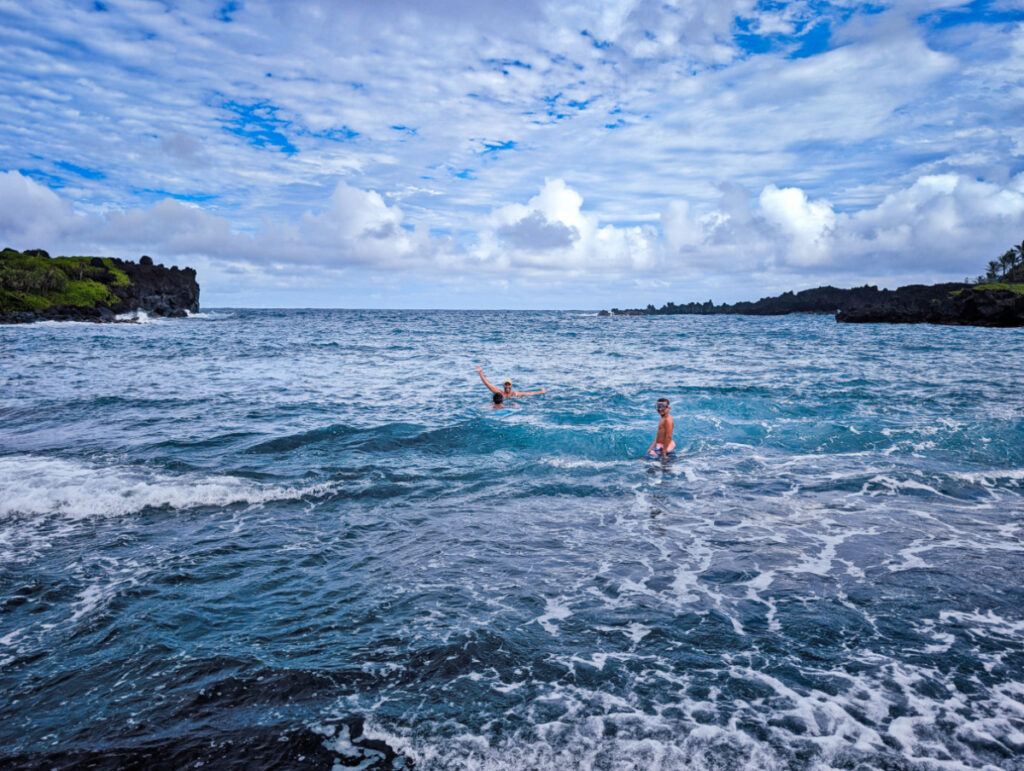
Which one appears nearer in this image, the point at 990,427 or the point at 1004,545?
the point at 1004,545

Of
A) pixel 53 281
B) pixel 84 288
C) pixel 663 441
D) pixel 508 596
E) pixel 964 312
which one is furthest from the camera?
pixel 84 288

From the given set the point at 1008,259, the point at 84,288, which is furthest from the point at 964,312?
the point at 84,288

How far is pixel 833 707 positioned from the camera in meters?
5.38

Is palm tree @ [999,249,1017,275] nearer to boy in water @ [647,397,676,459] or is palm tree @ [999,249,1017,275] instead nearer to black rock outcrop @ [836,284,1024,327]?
black rock outcrop @ [836,284,1024,327]

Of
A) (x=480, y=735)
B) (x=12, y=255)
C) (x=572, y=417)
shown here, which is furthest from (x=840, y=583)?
(x=12, y=255)

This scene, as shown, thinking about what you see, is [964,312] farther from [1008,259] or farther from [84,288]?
[84,288]

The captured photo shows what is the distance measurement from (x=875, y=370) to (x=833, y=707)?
32486 mm

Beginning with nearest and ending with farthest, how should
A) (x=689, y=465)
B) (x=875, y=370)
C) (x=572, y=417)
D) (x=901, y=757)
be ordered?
(x=901, y=757)
(x=689, y=465)
(x=572, y=417)
(x=875, y=370)

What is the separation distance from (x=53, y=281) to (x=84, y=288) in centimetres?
548

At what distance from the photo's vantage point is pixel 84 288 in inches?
3629

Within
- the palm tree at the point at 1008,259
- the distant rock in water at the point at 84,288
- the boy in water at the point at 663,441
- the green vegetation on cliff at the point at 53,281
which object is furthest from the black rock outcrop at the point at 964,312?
the green vegetation on cliff at the point at 53,281

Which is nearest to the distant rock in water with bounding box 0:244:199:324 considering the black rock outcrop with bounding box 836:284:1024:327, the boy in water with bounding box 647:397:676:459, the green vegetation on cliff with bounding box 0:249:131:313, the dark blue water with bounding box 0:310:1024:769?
the green vegetation on cliff with bounding box 0:249:131:313

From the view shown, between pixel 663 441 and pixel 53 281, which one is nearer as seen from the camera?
pixel 663 441

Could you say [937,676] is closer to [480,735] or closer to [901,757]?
[901,757]
